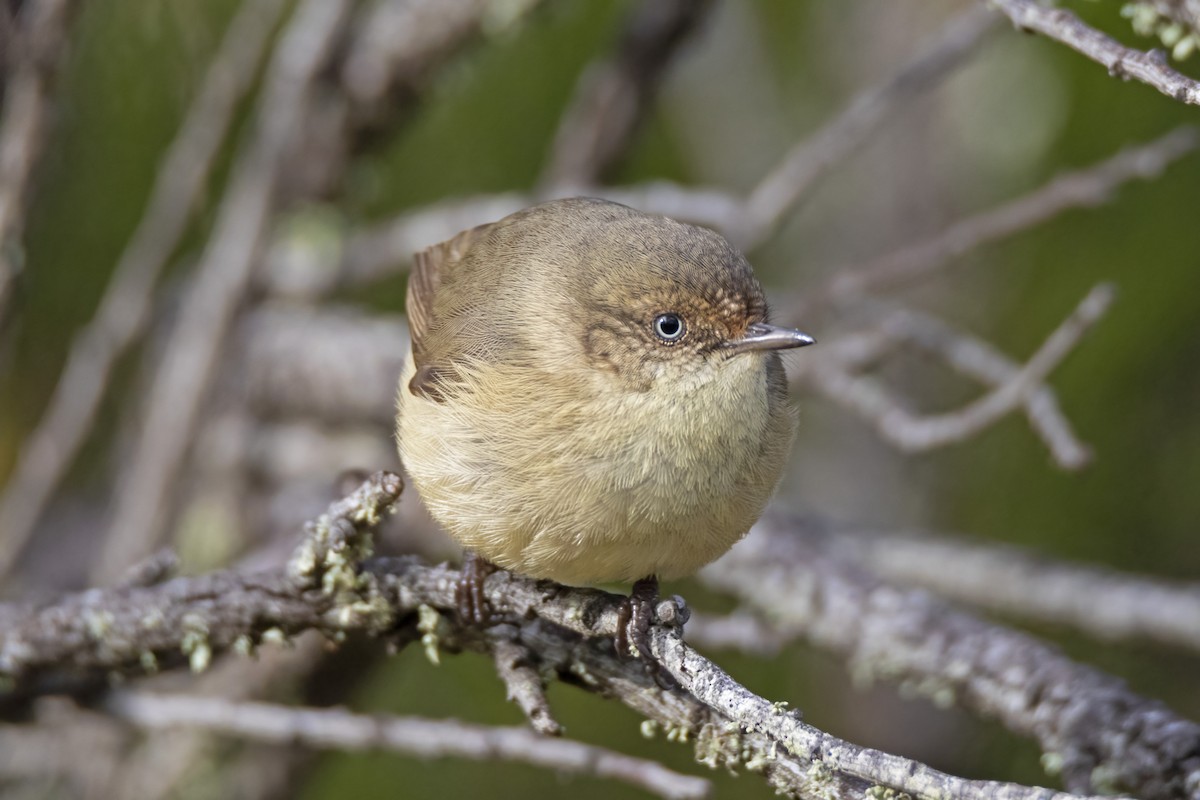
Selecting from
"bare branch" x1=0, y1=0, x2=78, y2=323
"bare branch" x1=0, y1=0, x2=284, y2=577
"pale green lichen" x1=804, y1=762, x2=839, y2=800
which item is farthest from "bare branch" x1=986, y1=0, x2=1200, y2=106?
"bare branch" x1=0, y1=0, x2=284, y2=577

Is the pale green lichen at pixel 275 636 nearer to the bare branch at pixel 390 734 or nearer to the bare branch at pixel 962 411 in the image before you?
the bare branch at pixel 390 734

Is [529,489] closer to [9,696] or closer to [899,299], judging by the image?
[9,696]

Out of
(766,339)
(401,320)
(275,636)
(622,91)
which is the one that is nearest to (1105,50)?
(766,339)

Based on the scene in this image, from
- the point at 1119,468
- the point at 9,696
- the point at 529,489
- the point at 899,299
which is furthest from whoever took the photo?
the point at 899,299

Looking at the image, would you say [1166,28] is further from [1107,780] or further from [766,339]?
[1107,780]

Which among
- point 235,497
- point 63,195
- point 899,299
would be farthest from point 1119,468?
point 63,195
